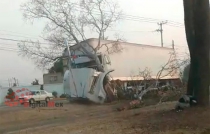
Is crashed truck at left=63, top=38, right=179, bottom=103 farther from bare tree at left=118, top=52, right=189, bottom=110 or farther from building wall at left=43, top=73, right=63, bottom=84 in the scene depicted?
building wall at left=43, top=73, right=63, bottom=84

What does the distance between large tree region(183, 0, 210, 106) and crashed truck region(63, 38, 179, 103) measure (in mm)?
15664

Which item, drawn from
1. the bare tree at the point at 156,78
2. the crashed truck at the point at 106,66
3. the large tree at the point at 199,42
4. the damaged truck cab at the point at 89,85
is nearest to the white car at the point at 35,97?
the crashed truck at the point at 106,66

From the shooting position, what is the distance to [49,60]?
3547cm

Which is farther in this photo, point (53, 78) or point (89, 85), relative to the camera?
point (53, 78)

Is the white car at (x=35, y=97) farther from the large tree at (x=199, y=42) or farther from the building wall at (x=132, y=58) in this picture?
the large tree at (x=199, y=42)

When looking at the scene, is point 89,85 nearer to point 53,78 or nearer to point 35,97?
point 35,97

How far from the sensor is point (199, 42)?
12266mm

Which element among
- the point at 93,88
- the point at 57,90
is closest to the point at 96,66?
the point at 93,88

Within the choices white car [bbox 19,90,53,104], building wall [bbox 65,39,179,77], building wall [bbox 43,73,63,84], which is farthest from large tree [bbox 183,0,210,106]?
building wall [bbox 43,73,63,84]

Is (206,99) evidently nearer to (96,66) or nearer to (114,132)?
(114,132)

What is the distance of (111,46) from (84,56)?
3.37 m

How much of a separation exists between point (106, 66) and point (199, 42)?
68.9 feet

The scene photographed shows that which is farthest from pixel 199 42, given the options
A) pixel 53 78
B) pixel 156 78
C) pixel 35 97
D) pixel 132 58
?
pixel 53 78

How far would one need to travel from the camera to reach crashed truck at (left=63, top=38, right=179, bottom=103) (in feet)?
92.3
